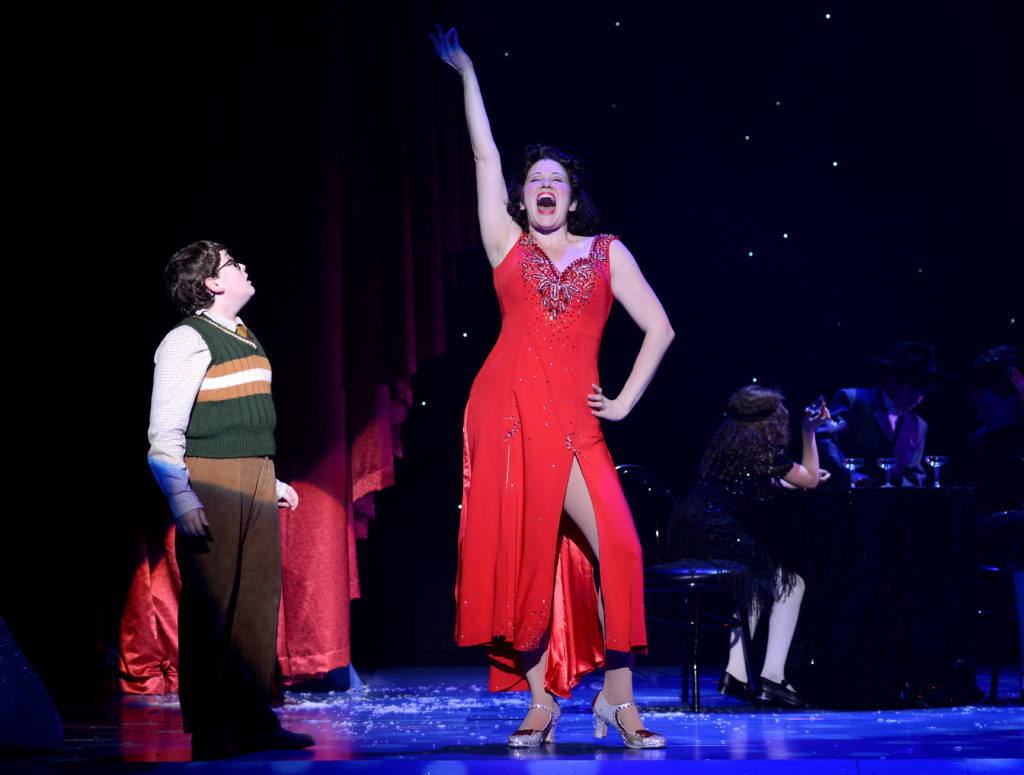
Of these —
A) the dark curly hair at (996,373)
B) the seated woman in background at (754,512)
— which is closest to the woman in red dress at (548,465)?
the seated woman in background at (754,512)

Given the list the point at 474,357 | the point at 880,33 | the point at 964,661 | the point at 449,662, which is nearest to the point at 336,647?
the point at 449,662

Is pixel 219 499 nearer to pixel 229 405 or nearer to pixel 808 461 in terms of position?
pixel 229 405

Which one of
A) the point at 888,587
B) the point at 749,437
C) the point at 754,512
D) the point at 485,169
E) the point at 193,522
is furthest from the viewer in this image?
the point at 749,437

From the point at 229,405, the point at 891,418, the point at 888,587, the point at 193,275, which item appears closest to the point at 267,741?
the point at 229,405

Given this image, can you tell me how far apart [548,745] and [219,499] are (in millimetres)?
1022

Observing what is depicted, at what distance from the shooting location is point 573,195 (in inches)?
120

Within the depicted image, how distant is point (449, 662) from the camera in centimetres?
559

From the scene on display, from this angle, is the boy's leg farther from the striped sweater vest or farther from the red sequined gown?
the red sequined gown

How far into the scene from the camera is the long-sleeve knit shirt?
2.73 meters

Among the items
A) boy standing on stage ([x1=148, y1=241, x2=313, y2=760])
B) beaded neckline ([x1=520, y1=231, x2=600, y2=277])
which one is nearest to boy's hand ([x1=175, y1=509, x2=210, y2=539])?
boy standing on stage ([x1=148, y1=241, x2=313, y2=760])

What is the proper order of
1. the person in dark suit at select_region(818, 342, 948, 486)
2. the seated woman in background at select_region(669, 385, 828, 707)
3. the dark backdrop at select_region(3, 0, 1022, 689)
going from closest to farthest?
1. the seated woman in background at select_region(669, 385, 828, 707)
2. the person in dark suit at select_region(818, 342, 948, 486)
3. the dark backdrop at select_region(3, 0, 1022, 689)

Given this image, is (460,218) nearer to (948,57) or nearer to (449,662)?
(449,662)

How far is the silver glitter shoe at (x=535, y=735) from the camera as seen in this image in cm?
279

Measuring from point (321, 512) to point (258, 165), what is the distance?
4.86 feet
